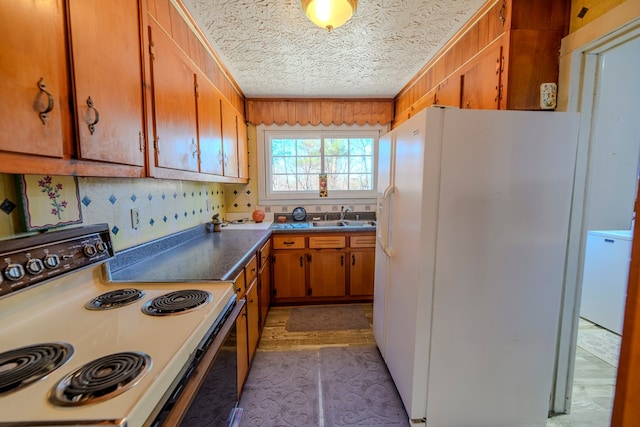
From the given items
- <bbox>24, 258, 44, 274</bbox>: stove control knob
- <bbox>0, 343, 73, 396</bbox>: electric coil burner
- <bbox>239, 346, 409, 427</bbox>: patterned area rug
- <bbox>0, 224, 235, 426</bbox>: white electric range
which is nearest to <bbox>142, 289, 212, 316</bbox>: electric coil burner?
<bbox>0, 224, 235, 426</bbox>: white electric range

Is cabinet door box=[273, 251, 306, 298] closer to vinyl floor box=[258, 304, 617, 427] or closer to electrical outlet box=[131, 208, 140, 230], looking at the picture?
vinyl floor box=[258, 304, 617, 427]

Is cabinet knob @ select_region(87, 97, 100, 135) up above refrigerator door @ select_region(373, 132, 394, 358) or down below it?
above

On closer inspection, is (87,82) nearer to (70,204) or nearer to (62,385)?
(70,204)

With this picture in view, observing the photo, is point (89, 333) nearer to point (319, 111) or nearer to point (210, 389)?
point (210, 389)

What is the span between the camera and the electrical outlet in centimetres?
151

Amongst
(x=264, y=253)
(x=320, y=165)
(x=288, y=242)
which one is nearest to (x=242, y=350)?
(x=264, y=253)

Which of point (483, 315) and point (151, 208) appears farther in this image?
point (151, 208)

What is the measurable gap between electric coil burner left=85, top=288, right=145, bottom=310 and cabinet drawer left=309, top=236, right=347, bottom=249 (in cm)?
189

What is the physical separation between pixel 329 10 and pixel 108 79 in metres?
1.06

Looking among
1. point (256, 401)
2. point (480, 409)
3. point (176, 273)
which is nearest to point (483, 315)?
point (480, 409)

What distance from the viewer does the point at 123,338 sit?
2.50ft

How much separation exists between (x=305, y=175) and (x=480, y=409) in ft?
9.25

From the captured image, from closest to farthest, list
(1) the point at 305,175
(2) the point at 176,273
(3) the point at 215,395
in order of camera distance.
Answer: (3) the point at 215,395 → (2) the point at 176,273 → (1) the point at 305,175

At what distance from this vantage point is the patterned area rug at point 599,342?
2.02 m
